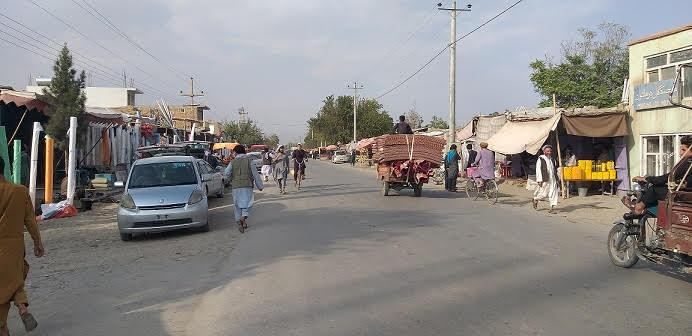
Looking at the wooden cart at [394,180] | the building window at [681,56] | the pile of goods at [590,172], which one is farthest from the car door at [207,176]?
the building window at [681,56]

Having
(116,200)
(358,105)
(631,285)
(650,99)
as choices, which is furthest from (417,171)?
(358,105)

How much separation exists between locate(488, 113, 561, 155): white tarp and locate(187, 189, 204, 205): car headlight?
1166cm

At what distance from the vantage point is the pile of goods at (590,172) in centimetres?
1838

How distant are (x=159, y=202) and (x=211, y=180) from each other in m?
6.74

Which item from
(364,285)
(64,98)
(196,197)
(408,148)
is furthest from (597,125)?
(64,98)

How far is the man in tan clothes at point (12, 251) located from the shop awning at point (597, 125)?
16.8m

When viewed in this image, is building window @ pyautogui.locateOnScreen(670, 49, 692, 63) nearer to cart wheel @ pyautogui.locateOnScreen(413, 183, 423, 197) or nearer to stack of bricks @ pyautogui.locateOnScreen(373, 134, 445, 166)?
stack of bricks @ pyautogui.locateOnScreen(373, 134, 445, 166)

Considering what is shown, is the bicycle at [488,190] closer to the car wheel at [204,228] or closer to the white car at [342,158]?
the car wheel at [204,228]

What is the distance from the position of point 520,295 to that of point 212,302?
344 centimetres

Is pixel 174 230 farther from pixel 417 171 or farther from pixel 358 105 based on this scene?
pixel 358 105

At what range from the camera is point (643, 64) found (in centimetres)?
1809

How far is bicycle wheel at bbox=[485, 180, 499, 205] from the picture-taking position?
56.3 feet

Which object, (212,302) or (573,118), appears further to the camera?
A: (573,118)

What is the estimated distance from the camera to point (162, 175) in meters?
12.2
